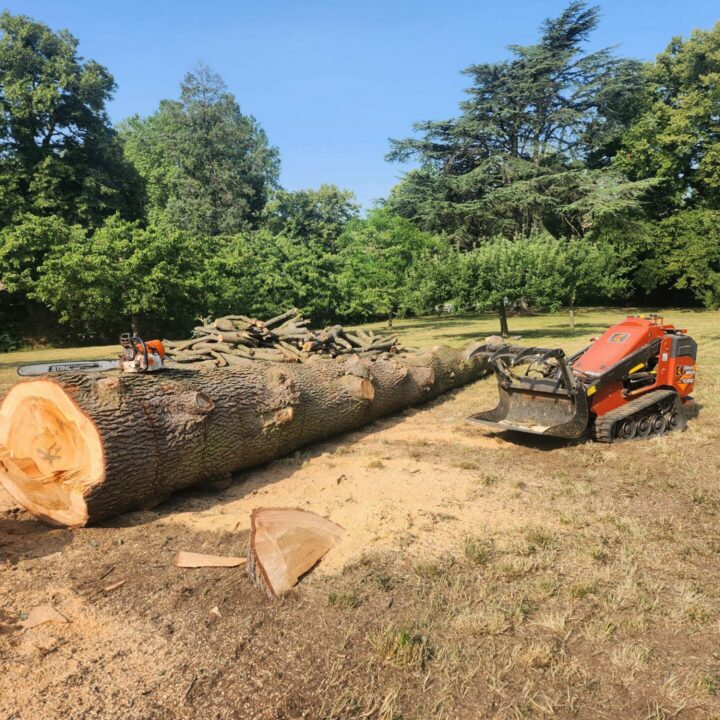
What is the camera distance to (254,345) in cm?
823

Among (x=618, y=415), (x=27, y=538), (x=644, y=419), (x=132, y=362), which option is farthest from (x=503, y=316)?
(x=27, y=538)

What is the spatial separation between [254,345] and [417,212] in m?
24.5

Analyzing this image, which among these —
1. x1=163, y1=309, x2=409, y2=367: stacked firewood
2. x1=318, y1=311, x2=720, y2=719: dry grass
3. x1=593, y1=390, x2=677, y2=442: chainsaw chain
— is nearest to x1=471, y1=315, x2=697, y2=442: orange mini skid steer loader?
x1=593, y1=390, x2=677, y2=442: chainsaw chain

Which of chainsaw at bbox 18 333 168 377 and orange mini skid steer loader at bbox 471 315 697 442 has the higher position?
chainsaw at bbox 18 333 168 377

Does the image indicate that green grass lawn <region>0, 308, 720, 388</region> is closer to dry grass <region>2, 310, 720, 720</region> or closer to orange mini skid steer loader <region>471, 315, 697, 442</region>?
orange mini skid steer loader <region>471, 315, 697, 442</region>

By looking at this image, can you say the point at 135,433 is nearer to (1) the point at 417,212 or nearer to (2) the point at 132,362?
(2) the point at 132,362

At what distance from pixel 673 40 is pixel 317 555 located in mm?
40351

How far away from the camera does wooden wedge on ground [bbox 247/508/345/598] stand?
3.49m

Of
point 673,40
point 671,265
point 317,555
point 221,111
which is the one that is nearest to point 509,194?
point 671,265

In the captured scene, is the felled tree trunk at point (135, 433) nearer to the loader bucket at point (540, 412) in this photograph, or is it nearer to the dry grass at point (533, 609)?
the dry grass at point (533, 609)

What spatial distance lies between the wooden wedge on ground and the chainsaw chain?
3.82 metres

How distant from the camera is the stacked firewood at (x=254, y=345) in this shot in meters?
7.76

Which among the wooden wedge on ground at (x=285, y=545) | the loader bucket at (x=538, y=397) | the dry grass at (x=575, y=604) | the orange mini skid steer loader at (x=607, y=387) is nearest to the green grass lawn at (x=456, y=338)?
the orange mini skid steer loader at (x=607, y=387)

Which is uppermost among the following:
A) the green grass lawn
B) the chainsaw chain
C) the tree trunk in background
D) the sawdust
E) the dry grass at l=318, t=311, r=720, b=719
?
the tree trunk in background
